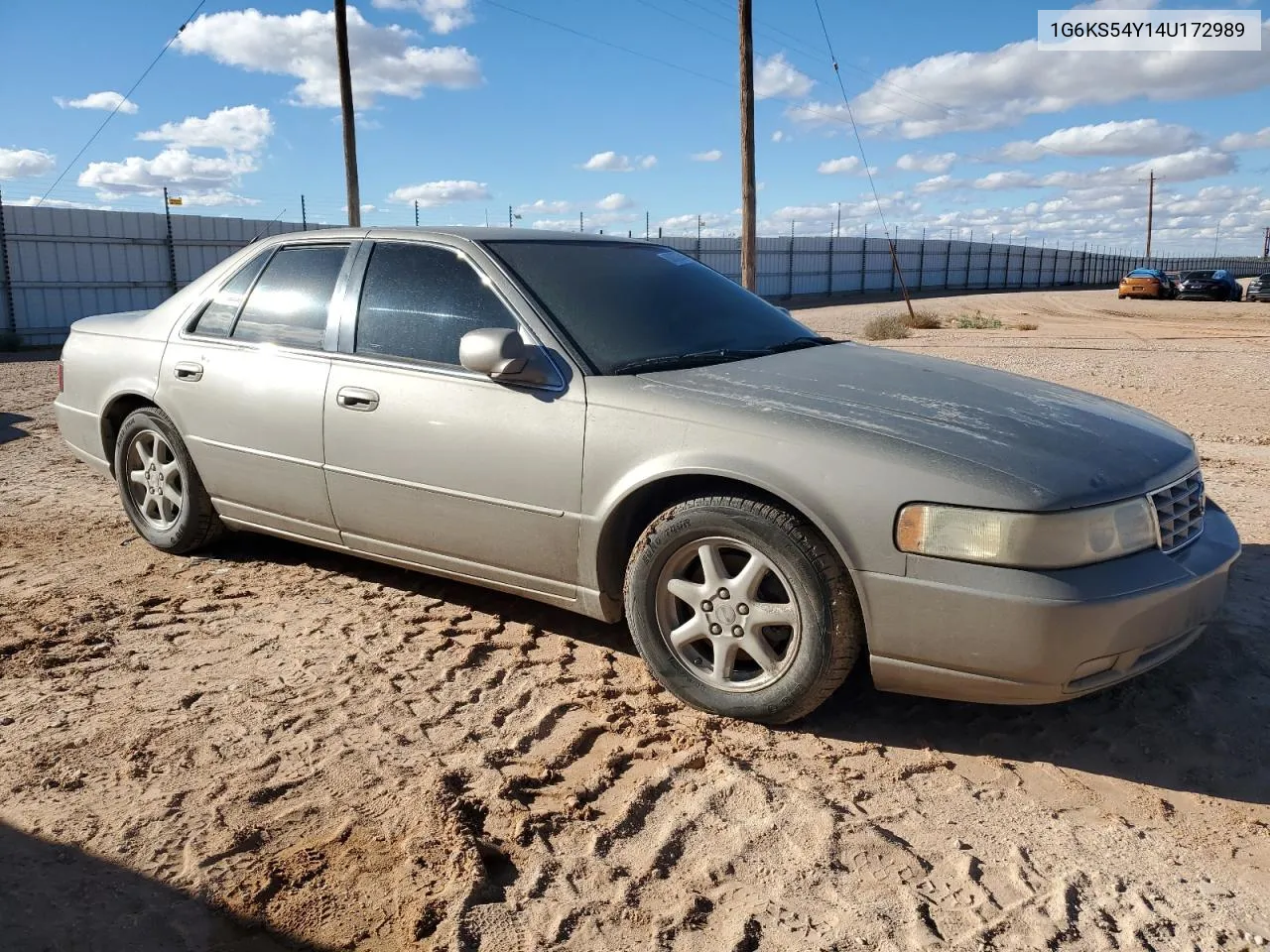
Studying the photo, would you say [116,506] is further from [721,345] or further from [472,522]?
[721,345]

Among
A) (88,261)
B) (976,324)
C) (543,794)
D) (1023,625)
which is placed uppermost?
(88,261)

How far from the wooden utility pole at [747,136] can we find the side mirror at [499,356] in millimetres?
13084

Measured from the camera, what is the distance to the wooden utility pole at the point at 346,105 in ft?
60.4

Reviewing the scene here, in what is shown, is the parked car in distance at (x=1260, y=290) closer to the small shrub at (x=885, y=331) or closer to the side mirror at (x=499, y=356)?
the small shrub at (x=885, y=331)

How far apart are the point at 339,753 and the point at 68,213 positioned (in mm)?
20712

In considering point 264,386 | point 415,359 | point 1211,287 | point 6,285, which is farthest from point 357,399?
point 1211,287

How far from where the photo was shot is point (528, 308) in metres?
3.75

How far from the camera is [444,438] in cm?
374

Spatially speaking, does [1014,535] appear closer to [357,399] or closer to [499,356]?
[499,356]

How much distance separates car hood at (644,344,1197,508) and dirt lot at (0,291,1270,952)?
2.83ft

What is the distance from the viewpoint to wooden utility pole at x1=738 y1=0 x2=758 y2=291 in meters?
16.2

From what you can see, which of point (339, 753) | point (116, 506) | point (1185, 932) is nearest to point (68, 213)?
point (116, 506)

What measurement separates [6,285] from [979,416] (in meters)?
21.0

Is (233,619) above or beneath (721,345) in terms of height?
beneath
